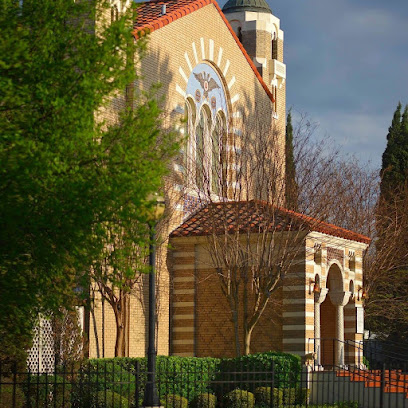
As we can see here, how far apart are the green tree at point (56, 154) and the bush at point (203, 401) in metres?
8.05

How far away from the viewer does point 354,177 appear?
43781 millimetres

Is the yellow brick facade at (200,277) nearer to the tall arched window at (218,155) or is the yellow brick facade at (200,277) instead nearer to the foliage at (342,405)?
the tall arched window at (218,155)

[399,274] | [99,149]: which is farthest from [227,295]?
[399,274]

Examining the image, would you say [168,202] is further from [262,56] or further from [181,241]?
[262,56]

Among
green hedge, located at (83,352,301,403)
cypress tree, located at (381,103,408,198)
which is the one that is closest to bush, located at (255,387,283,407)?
green hedge, located at (83,352,301,403)

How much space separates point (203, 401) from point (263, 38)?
1933 centimetres

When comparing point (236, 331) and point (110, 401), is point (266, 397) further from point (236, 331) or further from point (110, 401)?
point (110, 401)

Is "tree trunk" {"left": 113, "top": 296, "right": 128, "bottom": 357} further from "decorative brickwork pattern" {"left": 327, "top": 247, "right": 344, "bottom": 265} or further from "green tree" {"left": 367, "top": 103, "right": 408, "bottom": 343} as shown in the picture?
"green tree" {"left": 367, "top": 103, "right": 408, "bottom": 343}

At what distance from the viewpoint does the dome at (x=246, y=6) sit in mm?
39250

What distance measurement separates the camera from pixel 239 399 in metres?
23.4

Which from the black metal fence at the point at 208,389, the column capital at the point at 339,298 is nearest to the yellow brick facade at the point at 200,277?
the column capital at the point at 339,298

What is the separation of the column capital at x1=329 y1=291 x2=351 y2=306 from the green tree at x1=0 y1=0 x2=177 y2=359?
16011 mm

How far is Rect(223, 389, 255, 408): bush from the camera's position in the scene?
23.5m

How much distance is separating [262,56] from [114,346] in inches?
624
